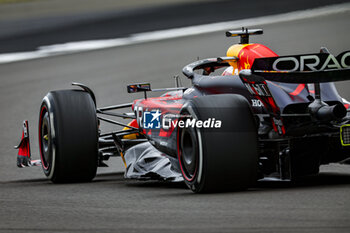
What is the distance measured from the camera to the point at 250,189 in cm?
663

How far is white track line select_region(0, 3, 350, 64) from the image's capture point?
21161 millimetres

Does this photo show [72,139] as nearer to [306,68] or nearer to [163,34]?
[306,68]

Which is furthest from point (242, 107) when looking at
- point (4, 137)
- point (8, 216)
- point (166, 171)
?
point (4, 137)

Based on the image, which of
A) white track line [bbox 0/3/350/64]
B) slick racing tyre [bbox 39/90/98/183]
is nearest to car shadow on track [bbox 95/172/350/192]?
slick racing tyre [bbox 39/90/98/183]

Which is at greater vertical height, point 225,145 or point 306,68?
point 306,68

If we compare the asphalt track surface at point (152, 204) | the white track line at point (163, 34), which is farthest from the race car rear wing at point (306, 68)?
the white track line at point (163, 34)

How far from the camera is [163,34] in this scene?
2409cm

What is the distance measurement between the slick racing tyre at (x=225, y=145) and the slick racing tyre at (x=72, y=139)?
73.4 inches

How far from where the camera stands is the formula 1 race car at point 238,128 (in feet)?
20.3

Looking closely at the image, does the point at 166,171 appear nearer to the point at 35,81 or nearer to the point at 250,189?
the point at 250,189

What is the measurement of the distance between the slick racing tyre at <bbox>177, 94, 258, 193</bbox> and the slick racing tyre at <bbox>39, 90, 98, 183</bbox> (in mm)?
1864

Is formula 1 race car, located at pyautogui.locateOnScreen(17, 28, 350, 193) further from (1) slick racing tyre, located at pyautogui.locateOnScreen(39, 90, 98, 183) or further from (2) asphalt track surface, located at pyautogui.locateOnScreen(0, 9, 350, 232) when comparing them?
(2) asphalt track surface, located at pyautogui.locateOnScreen(0, 9, 350, 232)

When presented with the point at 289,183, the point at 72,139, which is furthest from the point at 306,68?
the point at 72,139

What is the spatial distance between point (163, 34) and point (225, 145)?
18.1 m
